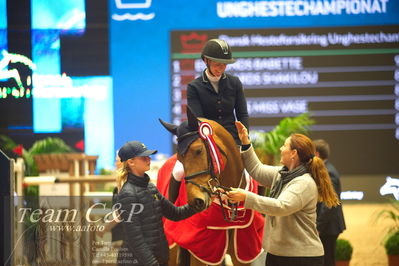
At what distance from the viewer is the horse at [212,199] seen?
12.5 feet

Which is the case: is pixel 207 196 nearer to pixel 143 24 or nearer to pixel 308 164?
pixel 308 164

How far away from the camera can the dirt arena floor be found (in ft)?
25.1

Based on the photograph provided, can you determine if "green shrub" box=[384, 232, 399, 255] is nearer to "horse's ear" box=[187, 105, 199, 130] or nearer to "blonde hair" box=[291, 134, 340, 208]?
"blonde hair" box=[291, 134, 340, 208]

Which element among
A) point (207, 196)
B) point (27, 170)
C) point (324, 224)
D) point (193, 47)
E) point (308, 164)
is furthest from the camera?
point (193, 47)

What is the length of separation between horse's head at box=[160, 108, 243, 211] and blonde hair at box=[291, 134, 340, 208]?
418 mm

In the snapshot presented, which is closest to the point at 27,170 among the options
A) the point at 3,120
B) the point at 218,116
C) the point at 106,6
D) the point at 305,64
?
the point at 3,120

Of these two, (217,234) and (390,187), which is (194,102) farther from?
(390,187)

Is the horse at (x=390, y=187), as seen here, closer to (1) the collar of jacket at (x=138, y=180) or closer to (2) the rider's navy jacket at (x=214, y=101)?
(2) the rider's navy jacket at (x=214, y=101)

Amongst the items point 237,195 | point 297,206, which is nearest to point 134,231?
point 237,195

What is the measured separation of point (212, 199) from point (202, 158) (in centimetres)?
24

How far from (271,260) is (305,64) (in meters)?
5.41

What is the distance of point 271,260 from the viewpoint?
4.09 m

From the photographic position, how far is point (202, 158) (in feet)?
12.5

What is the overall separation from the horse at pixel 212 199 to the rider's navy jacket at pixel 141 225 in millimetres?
231
